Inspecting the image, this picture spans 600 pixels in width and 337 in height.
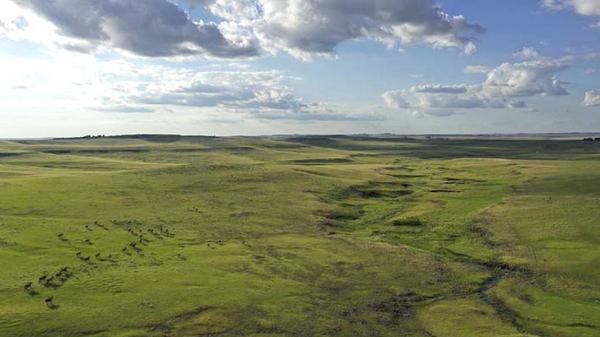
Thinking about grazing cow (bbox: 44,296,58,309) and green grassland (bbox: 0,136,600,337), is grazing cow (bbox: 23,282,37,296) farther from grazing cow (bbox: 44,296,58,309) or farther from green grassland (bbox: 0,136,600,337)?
grazing cow (bbox: 44,296,58,309)

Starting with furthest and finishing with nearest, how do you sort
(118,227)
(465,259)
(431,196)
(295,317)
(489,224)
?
(431,196), (489,224), (118,227), (465,259), (295,317)

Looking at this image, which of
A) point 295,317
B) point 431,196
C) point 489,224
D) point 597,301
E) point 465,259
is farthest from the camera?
point 431,196

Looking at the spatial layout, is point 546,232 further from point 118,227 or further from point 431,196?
point 118,227

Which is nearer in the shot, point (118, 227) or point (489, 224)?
point (118, 227)

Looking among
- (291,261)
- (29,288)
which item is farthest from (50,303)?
(291,261)

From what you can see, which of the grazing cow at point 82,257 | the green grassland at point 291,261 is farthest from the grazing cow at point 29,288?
the grazing cow at point 82,257

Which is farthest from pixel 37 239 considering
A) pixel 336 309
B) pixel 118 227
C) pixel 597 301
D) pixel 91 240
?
pixel 597 301

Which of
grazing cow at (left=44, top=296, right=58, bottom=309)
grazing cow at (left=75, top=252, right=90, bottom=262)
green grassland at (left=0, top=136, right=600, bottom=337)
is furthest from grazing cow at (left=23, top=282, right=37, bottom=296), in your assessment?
grazing cow at (left=75, top=252, right=90, bottom=262)

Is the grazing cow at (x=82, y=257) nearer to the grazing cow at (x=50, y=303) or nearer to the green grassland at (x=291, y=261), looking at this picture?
the green grassland at (x=291, y=261)

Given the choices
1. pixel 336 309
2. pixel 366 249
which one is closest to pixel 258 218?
pixel 366 249
